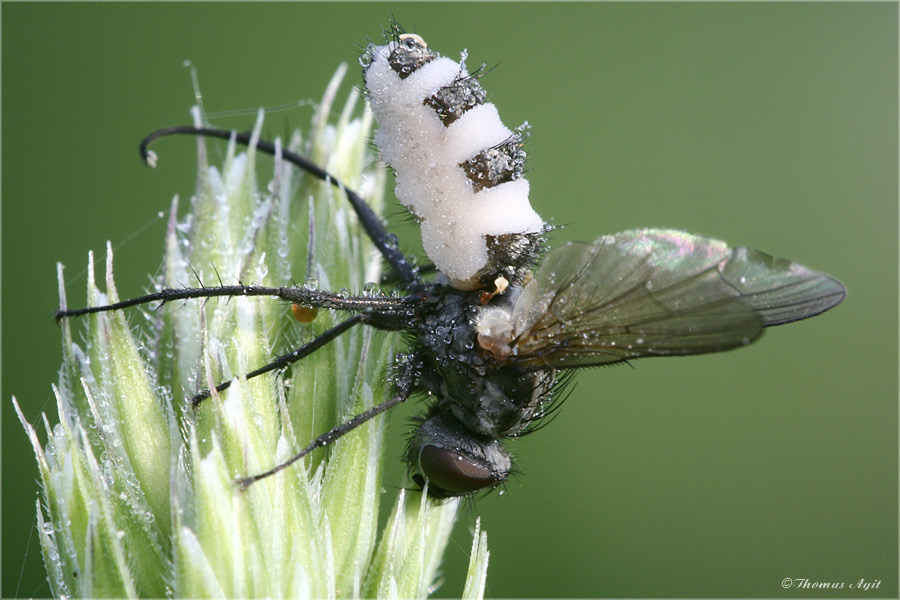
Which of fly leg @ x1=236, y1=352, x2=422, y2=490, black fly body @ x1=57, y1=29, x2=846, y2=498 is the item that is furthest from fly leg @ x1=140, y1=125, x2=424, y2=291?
fly leg @ x1=236, y1=352, x2=422, y2=490

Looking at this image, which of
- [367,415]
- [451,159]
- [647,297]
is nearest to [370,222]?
[451,159]

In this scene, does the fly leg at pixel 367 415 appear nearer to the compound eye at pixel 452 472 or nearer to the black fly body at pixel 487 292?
the black fly body at pixel 487 292

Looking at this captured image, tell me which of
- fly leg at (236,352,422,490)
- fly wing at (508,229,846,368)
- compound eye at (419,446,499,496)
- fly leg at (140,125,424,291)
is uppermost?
fly leg at (140,125,424,291)

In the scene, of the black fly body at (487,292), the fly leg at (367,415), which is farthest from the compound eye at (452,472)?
the fly leg at (367,415)

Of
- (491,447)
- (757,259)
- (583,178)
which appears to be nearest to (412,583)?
(491,447)

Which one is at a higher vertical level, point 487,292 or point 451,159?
point 451,159

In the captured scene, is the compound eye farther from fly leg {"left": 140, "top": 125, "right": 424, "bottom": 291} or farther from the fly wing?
fly leg {"left": 140, "top": 125, "right": 424, "bottom": 291}

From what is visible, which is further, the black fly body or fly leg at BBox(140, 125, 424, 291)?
fly leg at BBox(140, 125, 424, 291)

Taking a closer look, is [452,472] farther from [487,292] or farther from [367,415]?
[487,292]
